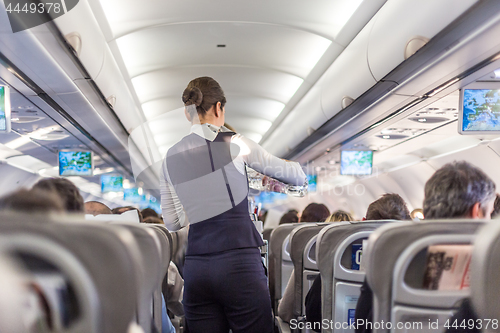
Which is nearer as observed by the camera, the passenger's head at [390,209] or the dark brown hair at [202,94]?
the dark brown hair at [202,94]

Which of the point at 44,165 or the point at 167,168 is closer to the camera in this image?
the point at 167,168

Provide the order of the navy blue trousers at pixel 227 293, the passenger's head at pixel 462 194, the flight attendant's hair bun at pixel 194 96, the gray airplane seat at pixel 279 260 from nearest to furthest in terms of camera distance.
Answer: the passenger's head at pixel 462 194 < the navy blue trousers at pixel 227 293 < the flight attendant's hair bun at pixel 194 96 < the gray airplane seat at pixel 279 260

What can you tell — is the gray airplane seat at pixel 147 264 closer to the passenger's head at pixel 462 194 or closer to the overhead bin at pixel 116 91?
the passenger's head at pixel 462 194

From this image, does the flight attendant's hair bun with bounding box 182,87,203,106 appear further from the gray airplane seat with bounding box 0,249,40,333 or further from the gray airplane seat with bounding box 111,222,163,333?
the gray airplane seat with bounding box 0,249,40,333

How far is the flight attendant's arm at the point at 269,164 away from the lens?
6.84 ft

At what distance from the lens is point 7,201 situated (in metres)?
1.35

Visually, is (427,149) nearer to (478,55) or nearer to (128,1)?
(478,55)

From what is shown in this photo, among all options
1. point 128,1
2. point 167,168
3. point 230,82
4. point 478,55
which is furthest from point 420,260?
point 230,82

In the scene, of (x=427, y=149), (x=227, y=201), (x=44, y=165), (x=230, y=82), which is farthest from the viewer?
(x=44, y=165)

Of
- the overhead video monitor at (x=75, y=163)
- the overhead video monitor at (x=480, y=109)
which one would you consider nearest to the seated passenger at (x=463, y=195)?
the overhead video monitor at (x=480, y=109)

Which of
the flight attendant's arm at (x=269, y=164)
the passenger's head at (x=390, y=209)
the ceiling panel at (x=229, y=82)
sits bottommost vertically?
the passenger's head at (x=390, y=209)

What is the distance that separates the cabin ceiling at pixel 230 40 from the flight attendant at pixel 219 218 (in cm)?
355

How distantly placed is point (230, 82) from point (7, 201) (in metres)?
7.70

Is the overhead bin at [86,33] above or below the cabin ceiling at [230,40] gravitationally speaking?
below
